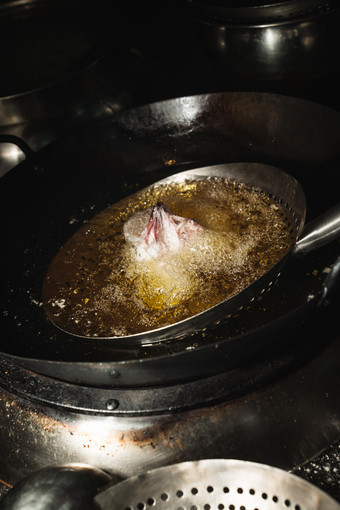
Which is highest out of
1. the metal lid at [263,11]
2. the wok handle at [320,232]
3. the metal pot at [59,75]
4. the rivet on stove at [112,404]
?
the metal lid at [263,11]

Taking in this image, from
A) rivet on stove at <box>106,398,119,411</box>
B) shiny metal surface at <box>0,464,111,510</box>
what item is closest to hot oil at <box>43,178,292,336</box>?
rivet on stove at <box>106,398,119,411</box>

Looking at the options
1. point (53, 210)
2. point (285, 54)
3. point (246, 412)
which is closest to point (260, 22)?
point (285, 54)

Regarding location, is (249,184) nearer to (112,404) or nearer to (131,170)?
(131,170)

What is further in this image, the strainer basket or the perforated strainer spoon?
the perforated strainer spoon

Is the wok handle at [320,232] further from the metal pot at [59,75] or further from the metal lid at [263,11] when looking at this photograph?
the metal pot at [59,75]

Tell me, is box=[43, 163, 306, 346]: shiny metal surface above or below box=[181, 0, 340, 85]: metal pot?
below

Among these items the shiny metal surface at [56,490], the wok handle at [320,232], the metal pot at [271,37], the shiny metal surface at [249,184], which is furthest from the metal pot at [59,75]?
the shiny metal surface at [56,490]

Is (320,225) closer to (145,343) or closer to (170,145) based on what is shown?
(145,343)

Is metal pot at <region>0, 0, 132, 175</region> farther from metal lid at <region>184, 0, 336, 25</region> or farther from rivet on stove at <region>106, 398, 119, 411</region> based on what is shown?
rivet on stove at <region>106, 398, 119, 411</region>
